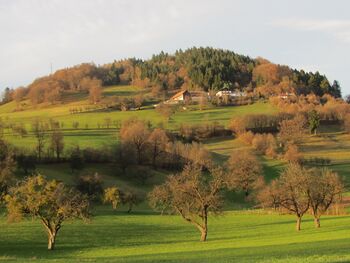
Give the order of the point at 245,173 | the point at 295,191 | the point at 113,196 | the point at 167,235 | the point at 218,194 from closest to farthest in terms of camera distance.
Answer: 1. the point at 218,194
2. the point at 167,235
3. the point at 295,191
4. the point at 113,196
5. the point at 245,173

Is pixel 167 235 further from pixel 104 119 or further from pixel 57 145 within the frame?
pixel 104 119

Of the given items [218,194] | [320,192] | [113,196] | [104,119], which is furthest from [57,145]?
[320,192]

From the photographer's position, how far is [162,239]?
54625 mm

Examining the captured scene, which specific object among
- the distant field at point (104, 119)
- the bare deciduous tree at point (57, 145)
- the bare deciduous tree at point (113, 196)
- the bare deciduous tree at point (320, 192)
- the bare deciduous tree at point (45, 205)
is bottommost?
the bare deciduous tree at point (113, 196)

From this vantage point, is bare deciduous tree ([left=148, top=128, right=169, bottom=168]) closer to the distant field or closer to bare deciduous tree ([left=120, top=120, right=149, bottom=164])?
bare deciduous tree ([left=120, top=120, right=149, bottom=164])

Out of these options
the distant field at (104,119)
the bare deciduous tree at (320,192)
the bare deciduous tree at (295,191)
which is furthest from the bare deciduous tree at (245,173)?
the distant field at (104,119)

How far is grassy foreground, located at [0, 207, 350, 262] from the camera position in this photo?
38.6 m

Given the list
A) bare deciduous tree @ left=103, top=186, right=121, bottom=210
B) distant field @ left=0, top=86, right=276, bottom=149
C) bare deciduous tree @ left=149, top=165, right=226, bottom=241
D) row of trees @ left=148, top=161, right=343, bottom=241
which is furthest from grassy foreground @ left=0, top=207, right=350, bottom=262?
distant field @ left=0, top=86, right=276, bottom=149

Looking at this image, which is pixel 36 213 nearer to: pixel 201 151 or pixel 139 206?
pixel 139 206

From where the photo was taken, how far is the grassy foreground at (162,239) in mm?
38562

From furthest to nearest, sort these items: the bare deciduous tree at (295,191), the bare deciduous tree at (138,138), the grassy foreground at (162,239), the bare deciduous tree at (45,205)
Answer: the bare deciduous tree at (138,138) → the bare deciduous tree at (295,191) → the bare deciduous tree at (45,205) → the grassy foreground at (162,239)

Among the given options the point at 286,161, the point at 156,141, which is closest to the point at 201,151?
the point at 156,141

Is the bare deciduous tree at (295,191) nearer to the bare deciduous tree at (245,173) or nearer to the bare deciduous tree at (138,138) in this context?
the bare deciduous tree at (245,173)

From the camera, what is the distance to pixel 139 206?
3585 inches
